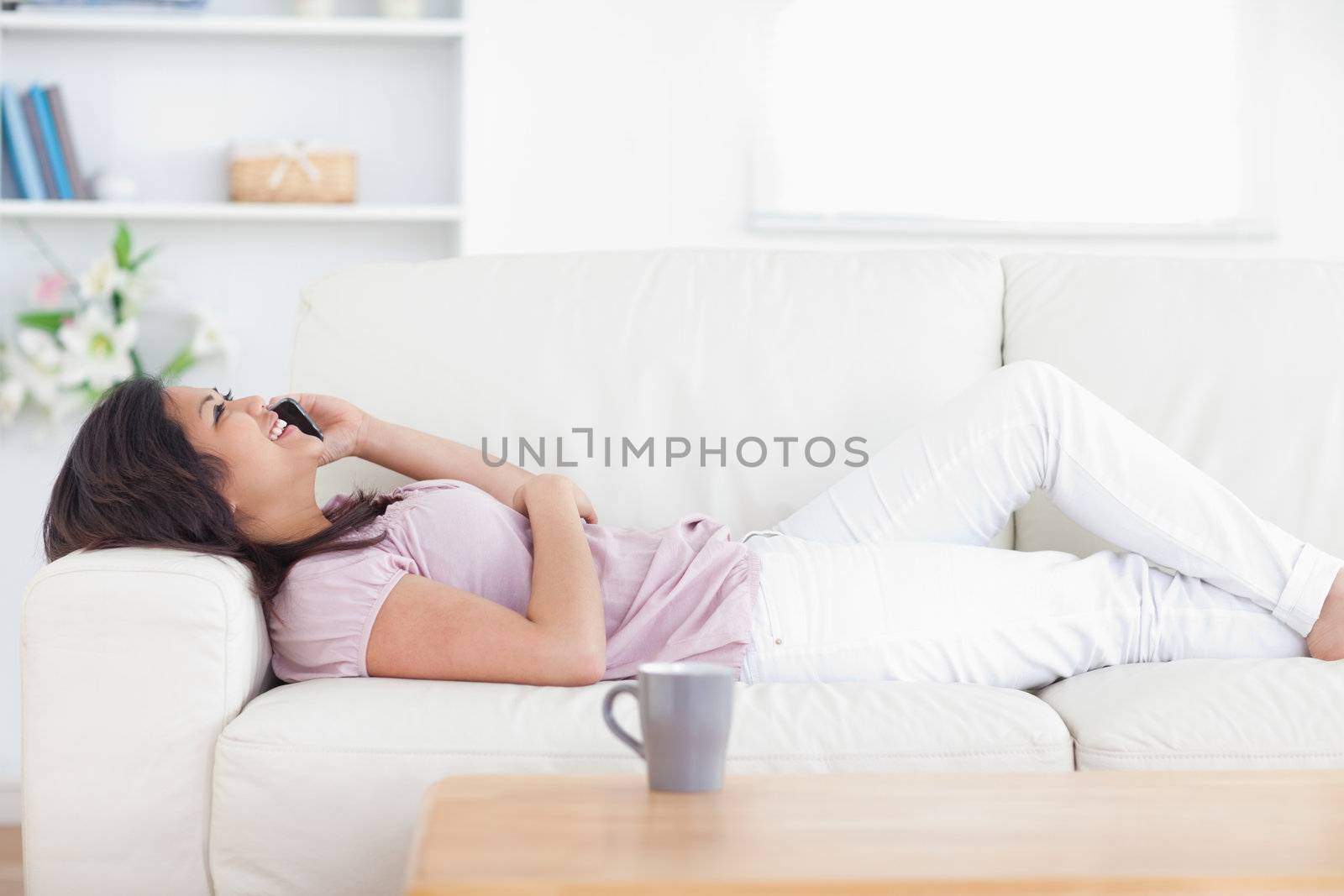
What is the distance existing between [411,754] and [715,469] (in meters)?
0.79

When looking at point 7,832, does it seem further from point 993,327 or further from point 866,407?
point 993,327

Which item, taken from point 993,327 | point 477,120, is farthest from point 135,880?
point 477,120

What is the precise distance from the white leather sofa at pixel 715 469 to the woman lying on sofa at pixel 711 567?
2.4 inches

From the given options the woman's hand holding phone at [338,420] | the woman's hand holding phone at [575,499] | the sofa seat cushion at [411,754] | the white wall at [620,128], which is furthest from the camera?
the white wall at [620,128]

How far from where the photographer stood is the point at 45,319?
2756 millimetres

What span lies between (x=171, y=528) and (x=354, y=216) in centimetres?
151

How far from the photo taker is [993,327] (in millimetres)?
2004

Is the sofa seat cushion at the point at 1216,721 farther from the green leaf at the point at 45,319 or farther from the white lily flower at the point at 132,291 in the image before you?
the green leaf at the point at 45,319

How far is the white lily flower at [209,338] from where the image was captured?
9.18ft

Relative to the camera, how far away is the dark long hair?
4.56ft

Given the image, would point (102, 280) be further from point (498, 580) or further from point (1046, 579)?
point (1046, 579)

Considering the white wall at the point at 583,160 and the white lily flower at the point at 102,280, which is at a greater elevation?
the white wall at the point at 583,160

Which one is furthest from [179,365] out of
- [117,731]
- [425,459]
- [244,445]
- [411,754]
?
[411,754]

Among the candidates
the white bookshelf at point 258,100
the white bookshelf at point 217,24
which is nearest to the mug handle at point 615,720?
the white bookshelf at point 258,100
